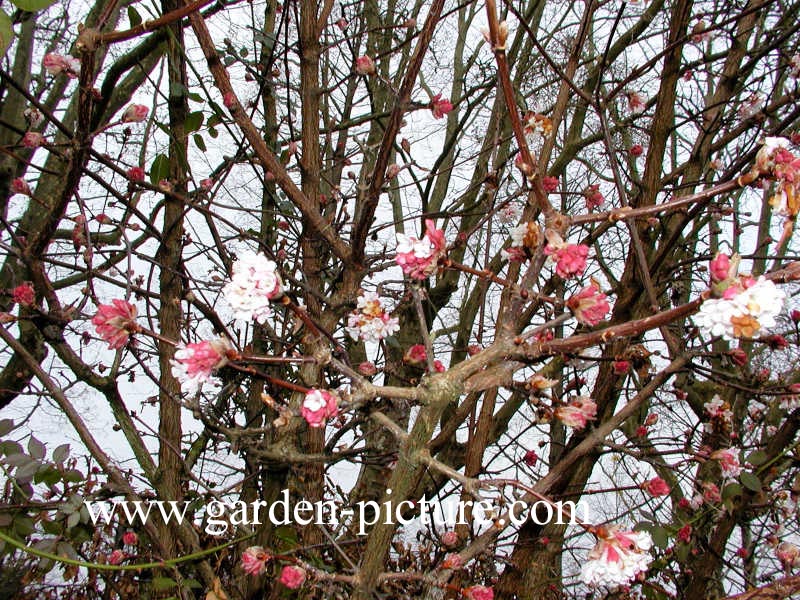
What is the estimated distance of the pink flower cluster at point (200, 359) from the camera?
18.3 inches

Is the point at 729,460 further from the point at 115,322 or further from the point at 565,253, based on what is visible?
the point at 115,322

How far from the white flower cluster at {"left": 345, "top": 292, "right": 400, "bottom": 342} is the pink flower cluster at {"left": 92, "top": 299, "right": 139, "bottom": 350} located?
0.33 meters

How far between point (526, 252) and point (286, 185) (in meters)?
0.36

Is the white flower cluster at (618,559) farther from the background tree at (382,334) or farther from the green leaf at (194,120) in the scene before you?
the green leaf at (194,120)

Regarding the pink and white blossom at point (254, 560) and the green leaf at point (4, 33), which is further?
the pink and white blossom at point (254, 560)

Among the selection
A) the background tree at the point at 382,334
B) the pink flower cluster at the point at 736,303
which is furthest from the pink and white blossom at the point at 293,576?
the pink flower cluster at the point at 736,303

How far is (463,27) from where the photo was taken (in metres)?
1.97

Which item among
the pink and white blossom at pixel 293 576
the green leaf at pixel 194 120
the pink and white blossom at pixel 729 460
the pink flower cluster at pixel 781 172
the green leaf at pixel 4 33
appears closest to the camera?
the green leaf at pixel 4 33

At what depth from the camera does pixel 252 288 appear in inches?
18.4

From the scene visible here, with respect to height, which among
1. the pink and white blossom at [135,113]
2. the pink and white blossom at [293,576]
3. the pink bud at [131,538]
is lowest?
the pink and white blossom at [293,576]

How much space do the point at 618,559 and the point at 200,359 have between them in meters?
0.39

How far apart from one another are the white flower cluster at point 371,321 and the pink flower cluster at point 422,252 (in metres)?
0.29

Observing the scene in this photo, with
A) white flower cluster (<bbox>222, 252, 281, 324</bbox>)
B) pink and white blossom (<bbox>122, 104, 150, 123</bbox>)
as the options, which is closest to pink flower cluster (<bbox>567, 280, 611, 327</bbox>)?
white flower cluster (<bbox>222, 252, 281, 324</bbox>)

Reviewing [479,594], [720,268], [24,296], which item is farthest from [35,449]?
[720,268]
